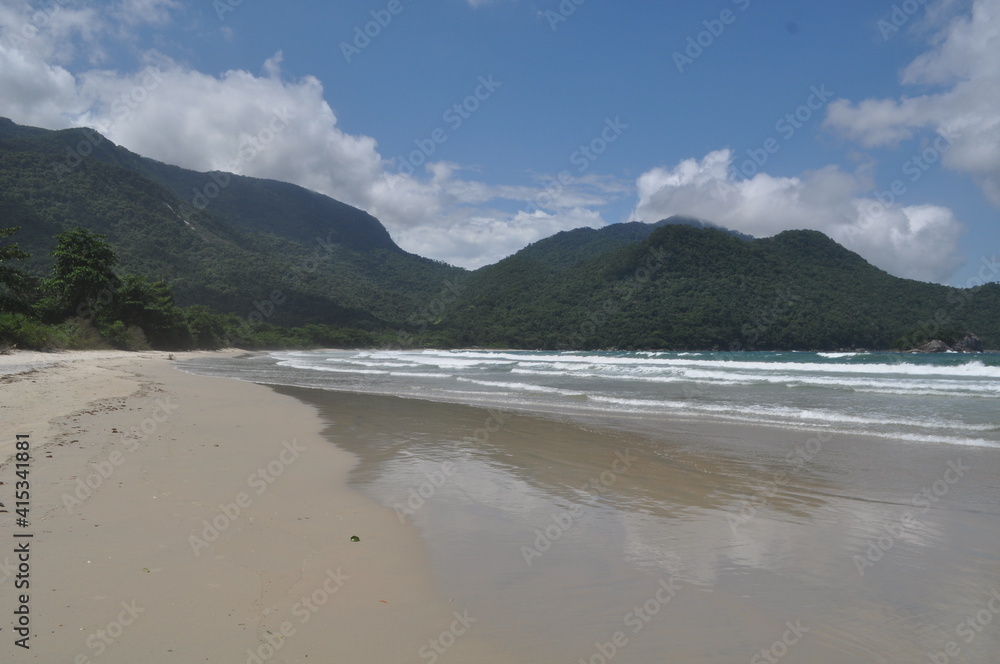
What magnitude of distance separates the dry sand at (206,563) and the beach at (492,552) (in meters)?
0.02

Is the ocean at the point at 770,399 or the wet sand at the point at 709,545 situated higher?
the ocean at the point at 770,399

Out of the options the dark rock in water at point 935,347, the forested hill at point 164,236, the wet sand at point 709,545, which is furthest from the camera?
the forested hill at point 164,236

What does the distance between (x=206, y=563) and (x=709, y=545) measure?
12.4ft

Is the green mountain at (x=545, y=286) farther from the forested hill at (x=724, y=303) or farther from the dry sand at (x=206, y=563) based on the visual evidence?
the dry sand at (x=206, y=563)

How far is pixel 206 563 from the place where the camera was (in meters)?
3.58

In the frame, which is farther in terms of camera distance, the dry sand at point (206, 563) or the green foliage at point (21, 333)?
the green foliage at point (21, 333)

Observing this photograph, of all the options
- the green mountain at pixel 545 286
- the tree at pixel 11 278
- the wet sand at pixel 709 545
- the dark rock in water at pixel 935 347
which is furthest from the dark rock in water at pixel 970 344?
the tree at pixel 11 278

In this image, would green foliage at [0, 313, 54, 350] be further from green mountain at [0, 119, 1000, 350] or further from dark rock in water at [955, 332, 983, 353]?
dark rock in water at [955, 332, 983, 353]

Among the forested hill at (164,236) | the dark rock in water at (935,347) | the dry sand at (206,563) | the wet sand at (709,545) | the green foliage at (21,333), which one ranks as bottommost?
the wet sand at (709,545)

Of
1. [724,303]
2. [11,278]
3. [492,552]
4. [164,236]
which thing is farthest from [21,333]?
[724,303]

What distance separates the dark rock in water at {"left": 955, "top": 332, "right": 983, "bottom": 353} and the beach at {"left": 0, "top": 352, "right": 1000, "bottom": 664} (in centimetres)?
8622

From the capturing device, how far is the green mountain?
8319 centimetres

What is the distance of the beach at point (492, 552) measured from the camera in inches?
113

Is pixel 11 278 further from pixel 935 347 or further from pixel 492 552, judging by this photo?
pixel 935 347
